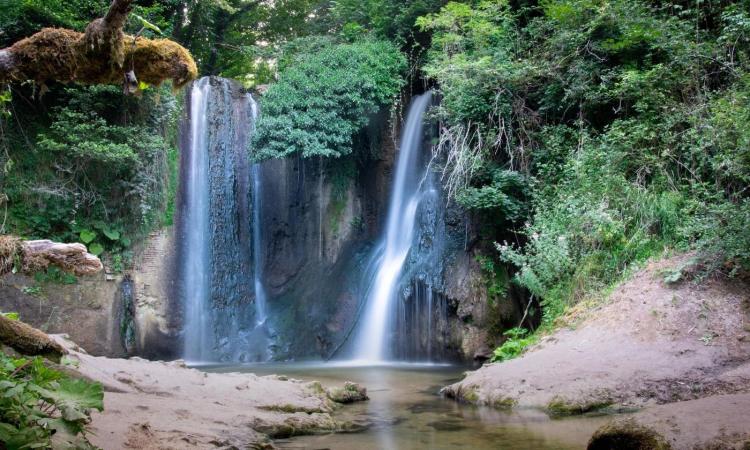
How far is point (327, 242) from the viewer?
644 inches

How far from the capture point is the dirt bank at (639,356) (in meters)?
6.98

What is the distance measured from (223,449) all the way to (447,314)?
8607 millimetres

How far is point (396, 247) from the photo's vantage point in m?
15.1

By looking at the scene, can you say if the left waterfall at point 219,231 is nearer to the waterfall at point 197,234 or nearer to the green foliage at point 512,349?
the waterfall at point 197,234

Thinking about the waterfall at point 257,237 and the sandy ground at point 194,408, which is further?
the waterfall at point 257,237

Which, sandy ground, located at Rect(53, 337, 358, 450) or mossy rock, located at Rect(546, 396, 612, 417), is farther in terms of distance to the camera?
mossy rock, located at Rect(546, 396, 612, 417)

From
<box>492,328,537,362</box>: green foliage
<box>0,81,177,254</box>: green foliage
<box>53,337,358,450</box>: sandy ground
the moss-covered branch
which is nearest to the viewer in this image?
the moss-covered branch

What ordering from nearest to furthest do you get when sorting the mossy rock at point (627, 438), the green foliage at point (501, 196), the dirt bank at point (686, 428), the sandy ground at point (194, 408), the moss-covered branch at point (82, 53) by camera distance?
the moss-covered branch at point (82, 53) < the dirt bank at point (686, 428) < the mossy rock at point (627, 438) < the sandy ground at point (194, 408) < the green foliage at point (501, 196)

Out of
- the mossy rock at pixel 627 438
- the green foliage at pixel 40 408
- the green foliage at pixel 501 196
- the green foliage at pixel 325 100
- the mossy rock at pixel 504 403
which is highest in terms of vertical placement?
the green foliage at pixel 325 100

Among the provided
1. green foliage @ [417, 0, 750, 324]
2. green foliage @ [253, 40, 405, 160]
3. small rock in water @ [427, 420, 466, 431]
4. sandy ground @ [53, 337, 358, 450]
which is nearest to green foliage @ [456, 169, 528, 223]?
green foliage @ [417, 0, 750, 324]

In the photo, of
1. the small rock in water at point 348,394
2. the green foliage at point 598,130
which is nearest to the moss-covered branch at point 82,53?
the small rock in water at point 348,394

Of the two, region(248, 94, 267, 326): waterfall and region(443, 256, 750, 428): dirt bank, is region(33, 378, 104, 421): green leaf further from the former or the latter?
region(248, 94, 267, 326): waterfall

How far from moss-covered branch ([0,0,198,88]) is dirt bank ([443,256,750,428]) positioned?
219 inches

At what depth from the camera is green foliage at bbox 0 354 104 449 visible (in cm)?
324
